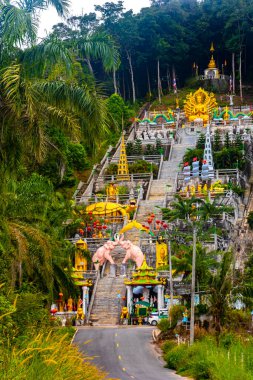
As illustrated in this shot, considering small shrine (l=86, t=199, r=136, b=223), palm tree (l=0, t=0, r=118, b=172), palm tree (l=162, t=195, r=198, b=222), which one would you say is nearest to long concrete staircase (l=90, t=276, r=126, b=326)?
palm tree (l=162, t=195, r=198, b=222)

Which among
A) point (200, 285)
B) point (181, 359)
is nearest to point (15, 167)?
point (181, 359)

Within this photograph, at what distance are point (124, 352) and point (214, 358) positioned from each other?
716 centimetres

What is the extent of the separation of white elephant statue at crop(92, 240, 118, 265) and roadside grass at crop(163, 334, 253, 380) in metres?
13.8

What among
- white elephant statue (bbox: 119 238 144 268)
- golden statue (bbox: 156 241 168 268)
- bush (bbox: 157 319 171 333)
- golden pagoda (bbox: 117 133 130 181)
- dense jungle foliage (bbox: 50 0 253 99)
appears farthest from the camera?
dense jungle foliage (bbox: 50 0 253 99)

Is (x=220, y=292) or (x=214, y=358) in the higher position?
(x=214, y=358)

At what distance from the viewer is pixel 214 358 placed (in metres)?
20.1

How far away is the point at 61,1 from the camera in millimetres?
17953

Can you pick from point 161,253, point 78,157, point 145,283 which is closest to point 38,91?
point 145,283

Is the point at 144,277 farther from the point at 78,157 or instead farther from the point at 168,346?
the point at 78,157

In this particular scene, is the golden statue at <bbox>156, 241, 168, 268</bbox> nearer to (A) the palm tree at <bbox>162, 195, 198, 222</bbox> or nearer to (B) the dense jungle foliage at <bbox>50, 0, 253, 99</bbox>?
(A) the palm tree at <bbox>162, 195, 198, 222</bbox>

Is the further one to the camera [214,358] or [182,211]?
[182,211]

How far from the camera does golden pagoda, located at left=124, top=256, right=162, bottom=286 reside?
3738 cm

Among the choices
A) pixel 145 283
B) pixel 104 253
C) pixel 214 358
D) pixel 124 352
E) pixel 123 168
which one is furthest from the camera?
pixel 123 168

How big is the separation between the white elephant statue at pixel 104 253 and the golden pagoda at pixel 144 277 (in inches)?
135
